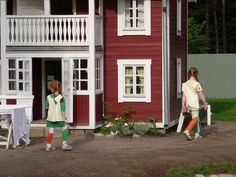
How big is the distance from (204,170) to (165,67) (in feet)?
29.6

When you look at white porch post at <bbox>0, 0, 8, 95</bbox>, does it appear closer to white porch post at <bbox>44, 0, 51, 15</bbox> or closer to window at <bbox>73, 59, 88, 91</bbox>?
white porch post at <bbox>44, 0, 51, 15</bbox>

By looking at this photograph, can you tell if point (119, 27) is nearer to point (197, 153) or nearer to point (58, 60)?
point (58, 60)

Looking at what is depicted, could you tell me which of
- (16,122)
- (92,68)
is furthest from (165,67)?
(16,122)

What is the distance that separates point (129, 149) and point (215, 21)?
40549mm

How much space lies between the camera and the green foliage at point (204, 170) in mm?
15555

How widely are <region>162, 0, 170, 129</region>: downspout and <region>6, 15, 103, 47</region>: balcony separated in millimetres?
2318

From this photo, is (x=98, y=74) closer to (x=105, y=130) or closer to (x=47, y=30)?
(x=105, y=130)

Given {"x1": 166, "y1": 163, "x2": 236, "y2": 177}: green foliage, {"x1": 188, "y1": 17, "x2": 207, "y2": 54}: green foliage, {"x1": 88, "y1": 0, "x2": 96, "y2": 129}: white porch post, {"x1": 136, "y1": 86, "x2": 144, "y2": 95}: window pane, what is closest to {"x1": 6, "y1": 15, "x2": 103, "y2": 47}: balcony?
{"x1": 88, "y1": 0, "x2": 96, "y2": 129}: white porch post

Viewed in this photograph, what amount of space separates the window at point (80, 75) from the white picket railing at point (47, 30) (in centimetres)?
63

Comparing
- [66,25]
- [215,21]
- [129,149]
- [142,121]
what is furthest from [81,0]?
[215,21]

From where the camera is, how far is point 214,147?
63.7 feet

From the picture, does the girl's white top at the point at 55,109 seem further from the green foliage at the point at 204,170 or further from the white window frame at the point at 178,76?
the white window frame at the point at 178,76

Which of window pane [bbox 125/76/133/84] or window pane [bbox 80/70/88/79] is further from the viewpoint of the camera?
window pane [bbox 125/76/133/84]

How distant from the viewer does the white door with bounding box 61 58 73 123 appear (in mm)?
23203
